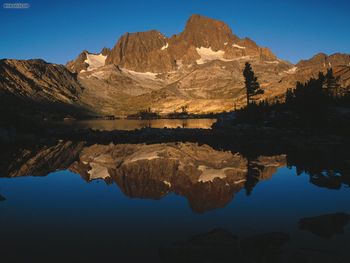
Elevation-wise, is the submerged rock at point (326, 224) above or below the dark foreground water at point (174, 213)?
above

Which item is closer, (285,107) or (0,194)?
(0,194)

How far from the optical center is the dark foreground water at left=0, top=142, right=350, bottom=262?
17078mm

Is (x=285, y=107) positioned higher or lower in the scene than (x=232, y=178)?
higher

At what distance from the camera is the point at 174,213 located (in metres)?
23.6

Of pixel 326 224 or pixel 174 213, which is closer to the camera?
pixel 326 224

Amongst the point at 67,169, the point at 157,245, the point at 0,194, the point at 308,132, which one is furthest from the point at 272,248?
the point at 308,132

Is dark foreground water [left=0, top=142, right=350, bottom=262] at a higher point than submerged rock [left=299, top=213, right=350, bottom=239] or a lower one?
lower

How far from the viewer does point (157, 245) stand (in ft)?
59.8

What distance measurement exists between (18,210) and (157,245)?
1184 cm

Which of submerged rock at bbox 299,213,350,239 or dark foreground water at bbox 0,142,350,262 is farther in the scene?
submerged rock at bbox 299,213,350,239

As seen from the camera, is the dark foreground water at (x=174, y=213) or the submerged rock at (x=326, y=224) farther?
the submerged rock at (x=326, y=224)

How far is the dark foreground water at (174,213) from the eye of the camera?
17078 mm

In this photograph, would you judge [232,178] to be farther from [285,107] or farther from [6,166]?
[285,107]

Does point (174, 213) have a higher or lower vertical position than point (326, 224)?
lower
